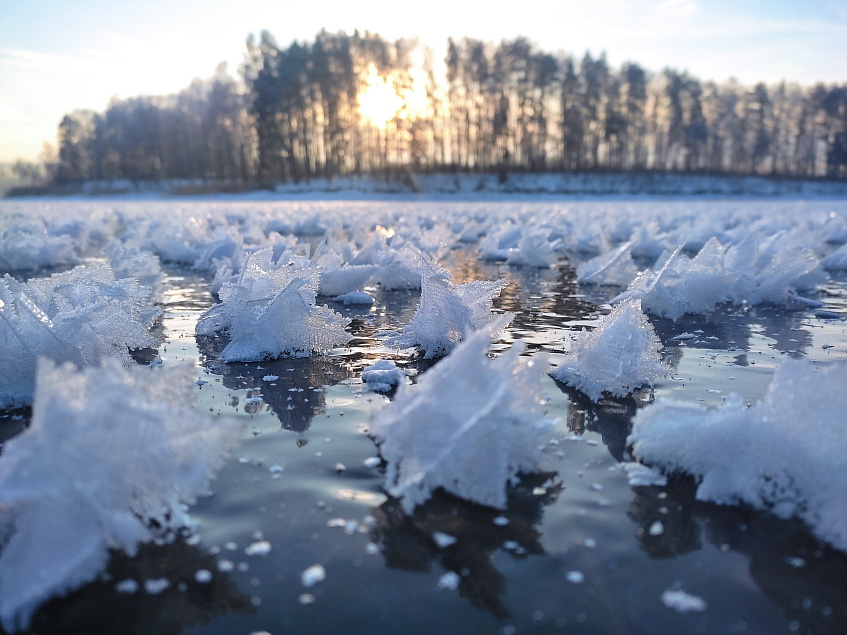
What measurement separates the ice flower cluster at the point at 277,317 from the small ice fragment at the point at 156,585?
101 inches

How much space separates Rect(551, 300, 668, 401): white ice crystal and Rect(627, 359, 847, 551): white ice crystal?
983 mm

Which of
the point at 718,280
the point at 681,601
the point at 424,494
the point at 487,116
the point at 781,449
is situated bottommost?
the point at 681,601

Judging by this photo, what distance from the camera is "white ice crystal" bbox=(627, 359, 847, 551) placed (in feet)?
7.50

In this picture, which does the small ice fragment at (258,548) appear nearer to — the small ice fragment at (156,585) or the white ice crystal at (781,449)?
the small ice fragment at (156,585)

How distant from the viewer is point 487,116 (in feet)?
162

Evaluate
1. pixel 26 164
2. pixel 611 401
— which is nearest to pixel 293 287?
pixel 611 401

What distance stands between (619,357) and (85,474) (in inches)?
114

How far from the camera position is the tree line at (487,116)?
47.9 meters

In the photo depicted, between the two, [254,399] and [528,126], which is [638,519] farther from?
[528,126]

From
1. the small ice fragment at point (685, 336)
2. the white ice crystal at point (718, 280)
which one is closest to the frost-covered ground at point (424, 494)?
the small ice fragment at point (685, 336)

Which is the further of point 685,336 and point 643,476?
point 685,336

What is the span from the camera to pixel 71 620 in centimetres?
183

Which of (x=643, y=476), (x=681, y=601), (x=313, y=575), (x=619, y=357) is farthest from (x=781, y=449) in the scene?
(x=313, y=575)

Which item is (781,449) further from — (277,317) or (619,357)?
(277,317)
